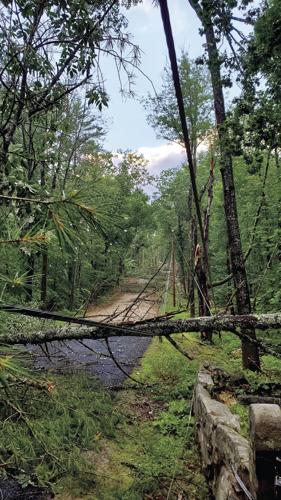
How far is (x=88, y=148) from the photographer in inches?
604

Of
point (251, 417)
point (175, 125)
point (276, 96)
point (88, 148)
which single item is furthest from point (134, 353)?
point (88, 148)

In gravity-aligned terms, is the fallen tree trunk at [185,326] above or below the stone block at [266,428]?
above

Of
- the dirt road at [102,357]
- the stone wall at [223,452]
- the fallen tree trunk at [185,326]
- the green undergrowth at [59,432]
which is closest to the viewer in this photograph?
the fallen tree trunk at [185,326]

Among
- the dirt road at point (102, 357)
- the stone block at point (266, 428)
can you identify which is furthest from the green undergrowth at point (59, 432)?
the stone block at point (266, 428)

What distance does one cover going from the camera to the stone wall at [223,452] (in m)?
2.47

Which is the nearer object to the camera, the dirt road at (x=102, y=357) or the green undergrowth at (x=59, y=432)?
the green undergrowth at (x=59, y=432)

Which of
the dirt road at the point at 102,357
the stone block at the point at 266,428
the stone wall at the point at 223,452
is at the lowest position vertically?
the dirt road at the point at 102,357

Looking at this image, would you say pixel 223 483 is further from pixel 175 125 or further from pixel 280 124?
pixel 175 125

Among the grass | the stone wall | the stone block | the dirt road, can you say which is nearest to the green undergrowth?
the grass

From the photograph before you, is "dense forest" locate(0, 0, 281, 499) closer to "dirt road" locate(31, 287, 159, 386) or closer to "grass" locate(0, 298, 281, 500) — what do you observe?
"grass" locate(0, 298, 281, 500)

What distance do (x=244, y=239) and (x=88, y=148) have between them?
25.6 feet

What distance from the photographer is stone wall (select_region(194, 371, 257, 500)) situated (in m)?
2.47

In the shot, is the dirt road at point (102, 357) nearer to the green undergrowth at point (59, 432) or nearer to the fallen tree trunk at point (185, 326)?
the green undergrowth at point (59, 432)

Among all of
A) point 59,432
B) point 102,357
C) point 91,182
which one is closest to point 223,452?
point 59,432
